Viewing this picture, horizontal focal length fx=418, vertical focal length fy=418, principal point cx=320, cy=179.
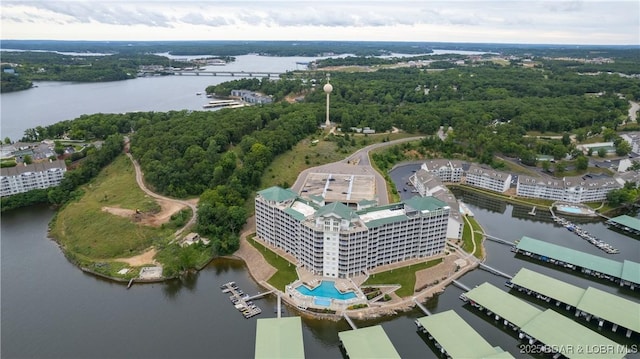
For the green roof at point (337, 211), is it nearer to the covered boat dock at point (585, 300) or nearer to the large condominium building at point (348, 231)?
the large condominium building at point (348, 231)

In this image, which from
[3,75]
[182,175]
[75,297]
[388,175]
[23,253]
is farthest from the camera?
[3,75]

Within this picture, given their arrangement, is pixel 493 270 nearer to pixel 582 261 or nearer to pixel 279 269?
pixel 582 261

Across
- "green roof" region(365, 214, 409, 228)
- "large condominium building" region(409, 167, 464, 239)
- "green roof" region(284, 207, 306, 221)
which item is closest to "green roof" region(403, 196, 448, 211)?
"green roof" region(365, 214, 409, 228)

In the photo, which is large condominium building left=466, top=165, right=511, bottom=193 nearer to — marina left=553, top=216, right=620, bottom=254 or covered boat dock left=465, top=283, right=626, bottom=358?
marina left=553, top=216, right=620, bottom=254

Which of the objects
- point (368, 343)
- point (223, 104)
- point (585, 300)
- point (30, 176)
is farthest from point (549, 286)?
point (223, 104)

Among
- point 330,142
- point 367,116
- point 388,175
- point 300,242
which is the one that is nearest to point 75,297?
point 300,242

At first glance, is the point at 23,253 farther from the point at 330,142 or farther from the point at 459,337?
the point at 330,142

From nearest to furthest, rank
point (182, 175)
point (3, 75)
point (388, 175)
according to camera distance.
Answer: point (182, 175) → point (388, 175) → point (3, 75)

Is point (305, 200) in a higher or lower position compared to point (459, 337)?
higher
